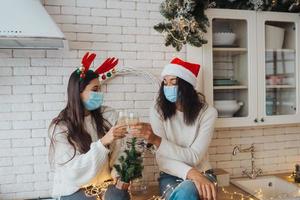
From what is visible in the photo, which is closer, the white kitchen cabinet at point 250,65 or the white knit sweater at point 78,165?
the white knit sweater at point 78,165

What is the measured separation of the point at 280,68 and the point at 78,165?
1.59 metres

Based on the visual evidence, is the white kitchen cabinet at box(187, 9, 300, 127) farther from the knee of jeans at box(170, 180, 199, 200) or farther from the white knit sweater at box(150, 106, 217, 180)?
the knee of jeans at box(170, 180, 199, 200)

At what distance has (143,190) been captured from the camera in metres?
2.09


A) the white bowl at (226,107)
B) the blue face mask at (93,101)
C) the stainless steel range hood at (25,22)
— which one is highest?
the stainless steel range hood at (25,22)

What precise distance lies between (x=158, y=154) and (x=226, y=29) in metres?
0.98

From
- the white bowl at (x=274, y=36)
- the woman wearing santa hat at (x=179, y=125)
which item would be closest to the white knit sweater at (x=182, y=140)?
the woman wearing santa hat at (x=179, y=125)

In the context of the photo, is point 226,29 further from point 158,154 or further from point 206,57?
point 158,154

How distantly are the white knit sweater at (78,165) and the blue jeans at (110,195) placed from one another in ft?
0.08

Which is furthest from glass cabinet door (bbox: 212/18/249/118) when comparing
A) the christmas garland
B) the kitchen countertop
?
the kitchen countertop

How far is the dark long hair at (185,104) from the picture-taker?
196 cm

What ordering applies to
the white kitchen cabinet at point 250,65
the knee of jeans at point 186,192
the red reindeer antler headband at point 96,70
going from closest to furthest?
the knee of jeans at point 186,192 < the red reindeer antler headband at point 96,70 < the white kitchen cabinet at point 250,65

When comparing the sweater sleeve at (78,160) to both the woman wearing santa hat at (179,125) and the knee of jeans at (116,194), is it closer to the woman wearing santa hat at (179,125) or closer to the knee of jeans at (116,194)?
the knee of jeans at (116,194)

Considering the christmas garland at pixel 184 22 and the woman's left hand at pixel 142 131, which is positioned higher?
the christmas garland at pixel 184 22

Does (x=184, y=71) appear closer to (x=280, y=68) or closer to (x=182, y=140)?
(x=182, y=140)
